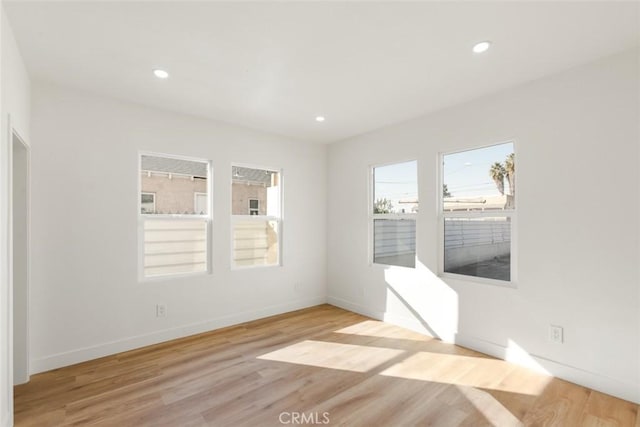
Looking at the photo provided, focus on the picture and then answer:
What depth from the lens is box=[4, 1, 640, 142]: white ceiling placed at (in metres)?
1.86

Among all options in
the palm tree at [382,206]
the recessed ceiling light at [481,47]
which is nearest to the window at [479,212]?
the palm tree at [382,206]

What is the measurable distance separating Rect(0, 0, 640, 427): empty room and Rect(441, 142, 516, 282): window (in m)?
0.02

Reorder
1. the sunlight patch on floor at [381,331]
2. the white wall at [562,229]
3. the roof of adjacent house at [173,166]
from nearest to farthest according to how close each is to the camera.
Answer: the white wall at [562,229], the roof of adjacent house at [173,166], the sunlight patch on floor at [381,331]

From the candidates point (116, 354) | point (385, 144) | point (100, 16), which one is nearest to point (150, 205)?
point (116, 354)

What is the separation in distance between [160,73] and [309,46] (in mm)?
1361

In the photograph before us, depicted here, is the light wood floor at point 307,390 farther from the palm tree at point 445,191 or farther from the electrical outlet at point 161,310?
the palm tree at point 445,191

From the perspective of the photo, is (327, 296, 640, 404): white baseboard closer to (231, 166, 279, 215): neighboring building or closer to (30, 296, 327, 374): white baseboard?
(30, 296, 327, 374): white baseboard

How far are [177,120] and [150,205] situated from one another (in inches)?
40.8

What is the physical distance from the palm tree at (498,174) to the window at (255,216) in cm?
276

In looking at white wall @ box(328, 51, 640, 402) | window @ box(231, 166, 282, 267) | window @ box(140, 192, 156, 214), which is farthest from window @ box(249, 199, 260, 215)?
white wall @ box(328, 51, 640, 402)

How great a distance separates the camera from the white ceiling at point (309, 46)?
6.09 feet

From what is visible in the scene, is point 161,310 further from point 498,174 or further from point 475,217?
point 498,174

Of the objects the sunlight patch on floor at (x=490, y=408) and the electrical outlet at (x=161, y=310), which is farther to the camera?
the electrical outlet at (x=161, y=310)

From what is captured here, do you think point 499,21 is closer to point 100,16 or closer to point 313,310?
point 100,16
